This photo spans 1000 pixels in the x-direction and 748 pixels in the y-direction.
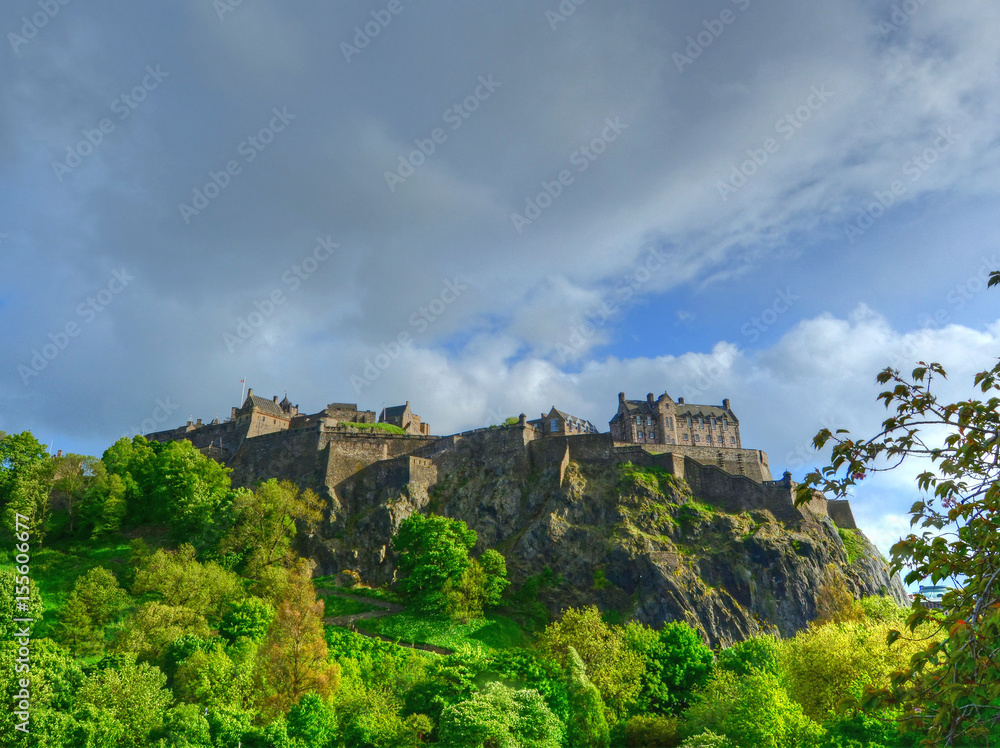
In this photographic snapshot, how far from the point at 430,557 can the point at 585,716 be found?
71.8 feet

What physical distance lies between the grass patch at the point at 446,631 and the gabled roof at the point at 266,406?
132ft

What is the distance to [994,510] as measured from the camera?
7664 millimetres

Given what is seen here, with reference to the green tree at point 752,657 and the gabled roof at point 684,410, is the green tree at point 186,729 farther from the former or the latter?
the gabled roof at point 684,410

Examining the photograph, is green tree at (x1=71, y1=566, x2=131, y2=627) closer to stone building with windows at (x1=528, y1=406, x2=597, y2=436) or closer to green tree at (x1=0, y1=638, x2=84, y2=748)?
green tree at (x1=0, y1=638, x2=84, y2=748)

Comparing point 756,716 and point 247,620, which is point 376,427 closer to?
point 247,620

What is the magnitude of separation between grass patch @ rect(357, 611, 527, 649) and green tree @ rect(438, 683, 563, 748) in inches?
639

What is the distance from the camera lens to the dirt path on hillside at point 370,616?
161ft

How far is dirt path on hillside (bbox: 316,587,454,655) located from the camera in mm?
49191

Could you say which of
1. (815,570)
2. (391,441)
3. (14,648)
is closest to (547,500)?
(391,441)

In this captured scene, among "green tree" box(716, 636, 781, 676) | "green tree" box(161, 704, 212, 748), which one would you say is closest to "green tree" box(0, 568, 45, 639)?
"green tree" box(161, 704, 212, 748)

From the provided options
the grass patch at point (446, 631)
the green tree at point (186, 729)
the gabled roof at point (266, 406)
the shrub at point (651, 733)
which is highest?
the gabled roof at point (266, 406)

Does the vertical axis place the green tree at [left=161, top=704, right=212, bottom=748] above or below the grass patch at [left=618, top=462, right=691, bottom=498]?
below

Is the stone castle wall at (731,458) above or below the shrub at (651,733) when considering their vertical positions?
above

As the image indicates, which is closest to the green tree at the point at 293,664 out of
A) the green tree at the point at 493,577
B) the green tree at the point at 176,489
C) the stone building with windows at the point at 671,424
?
the green tree at the point at 493,577
